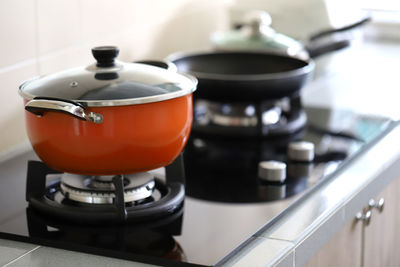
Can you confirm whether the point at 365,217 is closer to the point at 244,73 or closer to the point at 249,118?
the point at 249,118

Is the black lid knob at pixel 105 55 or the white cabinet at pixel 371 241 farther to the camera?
the white cabinet at pixel 371 241

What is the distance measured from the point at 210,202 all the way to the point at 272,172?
5.7 inches

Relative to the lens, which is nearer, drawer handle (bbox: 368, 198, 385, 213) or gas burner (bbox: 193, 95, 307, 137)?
drawer handle (bbox: 368, 198, 385, 213)

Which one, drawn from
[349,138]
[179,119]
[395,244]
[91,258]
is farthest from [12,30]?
[395,244]

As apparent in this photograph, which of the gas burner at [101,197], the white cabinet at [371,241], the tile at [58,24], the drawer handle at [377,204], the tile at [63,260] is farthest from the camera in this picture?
the tile at [58,24]

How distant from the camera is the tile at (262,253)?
1.02 m

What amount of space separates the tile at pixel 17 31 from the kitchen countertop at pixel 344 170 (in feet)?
1.67

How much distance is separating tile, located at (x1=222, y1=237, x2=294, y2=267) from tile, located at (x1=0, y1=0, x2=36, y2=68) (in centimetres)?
68

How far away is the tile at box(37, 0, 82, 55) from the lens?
5.11 ft

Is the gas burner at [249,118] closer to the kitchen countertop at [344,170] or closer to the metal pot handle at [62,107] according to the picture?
the kitchen countertop at [344,170]

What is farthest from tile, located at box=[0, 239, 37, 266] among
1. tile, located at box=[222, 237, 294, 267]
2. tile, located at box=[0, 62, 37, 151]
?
tile, located at box=[0, 62, 37, 151]

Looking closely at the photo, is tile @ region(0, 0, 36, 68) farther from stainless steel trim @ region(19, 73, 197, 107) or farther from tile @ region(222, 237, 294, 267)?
tile @ region(222, 237, 294, 267)

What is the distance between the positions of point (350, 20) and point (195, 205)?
1297 mm

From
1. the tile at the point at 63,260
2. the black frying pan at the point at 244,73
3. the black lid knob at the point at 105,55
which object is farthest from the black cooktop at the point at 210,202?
the black lid knob at the point at 105,55
